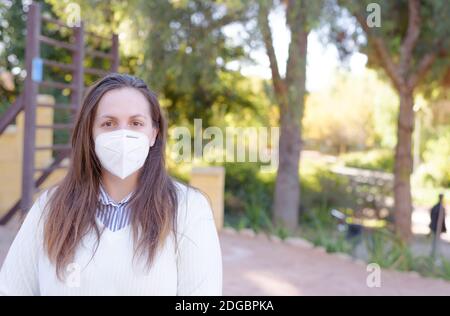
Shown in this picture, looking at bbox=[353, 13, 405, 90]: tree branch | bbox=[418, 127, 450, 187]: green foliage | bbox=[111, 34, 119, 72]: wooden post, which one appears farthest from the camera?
bbox=[418, 127, 450, 187]: green foliage

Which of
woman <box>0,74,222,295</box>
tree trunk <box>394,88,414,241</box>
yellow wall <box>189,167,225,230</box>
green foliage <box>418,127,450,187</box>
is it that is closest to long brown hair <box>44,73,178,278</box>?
woman <box>0,74,222,295</box>

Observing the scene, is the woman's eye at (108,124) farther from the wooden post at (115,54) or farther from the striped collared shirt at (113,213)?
the wooden post at (115,54)

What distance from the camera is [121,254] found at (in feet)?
5.50

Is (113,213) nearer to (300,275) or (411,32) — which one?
(300,275)

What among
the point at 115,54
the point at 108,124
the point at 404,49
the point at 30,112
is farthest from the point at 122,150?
the point at 404,49

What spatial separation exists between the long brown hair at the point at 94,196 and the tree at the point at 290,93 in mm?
5775

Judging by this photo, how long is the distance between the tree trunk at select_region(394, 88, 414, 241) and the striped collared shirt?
27.4 ft

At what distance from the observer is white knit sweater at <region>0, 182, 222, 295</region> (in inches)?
65.0

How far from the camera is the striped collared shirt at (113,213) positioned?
1737mm

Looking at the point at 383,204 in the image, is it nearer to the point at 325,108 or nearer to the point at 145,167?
the point at 145,167

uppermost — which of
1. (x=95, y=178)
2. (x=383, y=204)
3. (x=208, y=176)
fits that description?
(x=95, y=178)

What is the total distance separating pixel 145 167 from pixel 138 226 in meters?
0.25

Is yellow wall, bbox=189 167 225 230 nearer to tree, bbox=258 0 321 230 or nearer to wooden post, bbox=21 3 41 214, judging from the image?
tree, bbox=258 0 321 230
